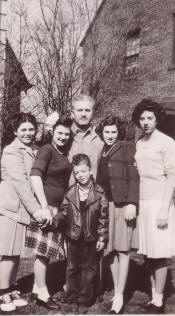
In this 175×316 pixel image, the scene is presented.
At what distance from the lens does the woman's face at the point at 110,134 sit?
381 centimetres

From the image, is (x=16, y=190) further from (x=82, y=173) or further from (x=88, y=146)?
(x=88, y=146)

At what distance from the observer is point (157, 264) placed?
3670 mm

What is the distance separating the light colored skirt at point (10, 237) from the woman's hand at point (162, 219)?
49.4 inches

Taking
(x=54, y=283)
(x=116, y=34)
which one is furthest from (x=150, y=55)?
(x=54, y=283)

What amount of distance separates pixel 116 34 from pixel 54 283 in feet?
23.8

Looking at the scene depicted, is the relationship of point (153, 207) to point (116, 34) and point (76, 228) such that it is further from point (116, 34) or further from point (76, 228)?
point (116, 34)

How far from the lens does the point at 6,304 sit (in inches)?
141

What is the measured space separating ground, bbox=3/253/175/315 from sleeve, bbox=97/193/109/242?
685mm

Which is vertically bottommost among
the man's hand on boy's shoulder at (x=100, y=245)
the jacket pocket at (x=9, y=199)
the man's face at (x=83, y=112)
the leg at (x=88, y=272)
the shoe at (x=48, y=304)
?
the shoe at (x=48, y=304)

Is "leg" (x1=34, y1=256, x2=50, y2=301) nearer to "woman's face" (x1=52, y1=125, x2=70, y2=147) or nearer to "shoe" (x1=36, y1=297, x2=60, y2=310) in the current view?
"shoe" (x1=36, y1=297, x2=60, y2=310)

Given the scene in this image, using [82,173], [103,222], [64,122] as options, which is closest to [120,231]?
[103,222]

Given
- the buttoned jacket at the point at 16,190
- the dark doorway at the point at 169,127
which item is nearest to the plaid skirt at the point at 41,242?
the buttoned jacket at the point at 16,190

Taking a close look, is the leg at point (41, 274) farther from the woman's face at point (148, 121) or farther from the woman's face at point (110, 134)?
the woman's face at point (148, 121)

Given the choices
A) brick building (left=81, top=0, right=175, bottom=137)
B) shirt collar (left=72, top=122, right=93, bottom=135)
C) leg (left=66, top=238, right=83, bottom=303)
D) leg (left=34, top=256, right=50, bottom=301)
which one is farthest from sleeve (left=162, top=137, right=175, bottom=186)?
brick building (left=81, top=0, right=175, bottom=137)
